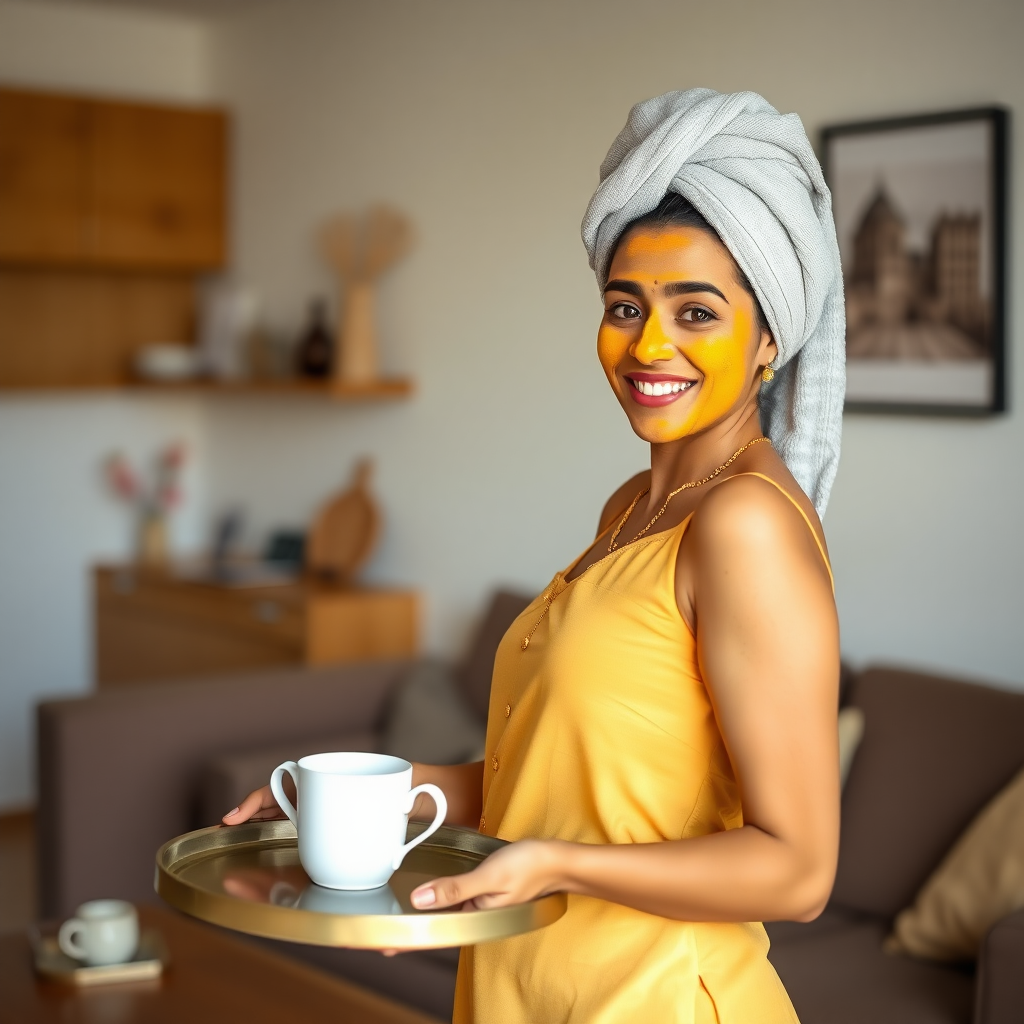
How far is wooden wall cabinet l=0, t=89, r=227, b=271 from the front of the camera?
182 inches

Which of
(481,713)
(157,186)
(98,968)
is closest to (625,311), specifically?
(98,968)

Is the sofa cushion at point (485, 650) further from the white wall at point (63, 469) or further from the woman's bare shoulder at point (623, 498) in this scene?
the woman's bare shoulder at point (623, 498)

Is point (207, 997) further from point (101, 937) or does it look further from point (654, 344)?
point (654, 344)

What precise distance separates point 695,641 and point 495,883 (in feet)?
0.85

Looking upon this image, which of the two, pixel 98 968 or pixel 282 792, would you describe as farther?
pixel 98 968

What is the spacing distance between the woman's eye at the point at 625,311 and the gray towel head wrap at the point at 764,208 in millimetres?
58

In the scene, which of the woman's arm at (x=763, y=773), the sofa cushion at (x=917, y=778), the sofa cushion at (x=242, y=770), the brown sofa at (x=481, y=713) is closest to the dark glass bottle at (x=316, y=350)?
the brown sofa at (x=481, y=713)

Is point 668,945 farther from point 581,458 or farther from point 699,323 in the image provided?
point 581,458

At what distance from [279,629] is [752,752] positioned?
3284mm

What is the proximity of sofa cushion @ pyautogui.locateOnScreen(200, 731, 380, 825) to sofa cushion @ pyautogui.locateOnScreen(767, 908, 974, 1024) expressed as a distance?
1.16m

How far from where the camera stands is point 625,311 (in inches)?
48.5

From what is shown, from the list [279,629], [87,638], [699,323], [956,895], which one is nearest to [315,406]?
[279,629]

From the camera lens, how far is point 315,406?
4.79 m

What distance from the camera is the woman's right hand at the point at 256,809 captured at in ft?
4.09
